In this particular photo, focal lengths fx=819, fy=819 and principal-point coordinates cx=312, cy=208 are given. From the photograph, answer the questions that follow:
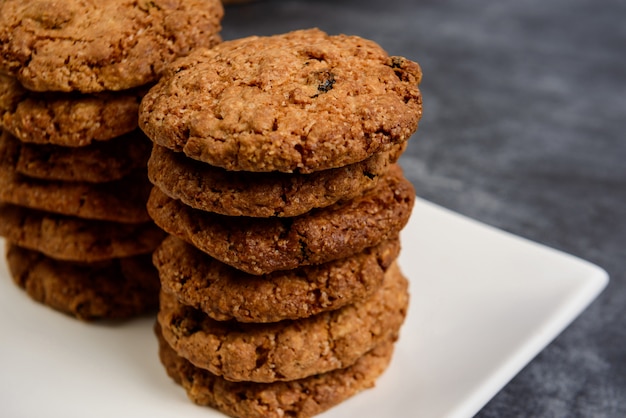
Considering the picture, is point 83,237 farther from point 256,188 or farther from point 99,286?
point 256,188

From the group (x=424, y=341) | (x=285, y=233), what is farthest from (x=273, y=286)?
(x=424, y=341)

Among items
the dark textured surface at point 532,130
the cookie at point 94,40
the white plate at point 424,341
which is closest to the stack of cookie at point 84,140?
the cookie at point 94,40

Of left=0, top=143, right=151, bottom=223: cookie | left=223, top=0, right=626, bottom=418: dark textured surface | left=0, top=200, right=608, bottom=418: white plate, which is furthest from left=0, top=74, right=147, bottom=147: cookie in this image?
left=223, top=0, right=626, bottom=418: dark textured surface

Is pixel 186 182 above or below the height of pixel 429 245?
above

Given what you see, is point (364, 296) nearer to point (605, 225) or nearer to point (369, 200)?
point (369, 200)

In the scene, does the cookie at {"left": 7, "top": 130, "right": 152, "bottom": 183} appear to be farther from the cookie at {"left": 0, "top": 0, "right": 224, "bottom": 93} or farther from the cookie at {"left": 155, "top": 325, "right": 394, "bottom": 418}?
the cookie at {"left": 155, "top": 325, "right": 394, "bottom": 418}

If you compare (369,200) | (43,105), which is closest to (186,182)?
(369,200)
